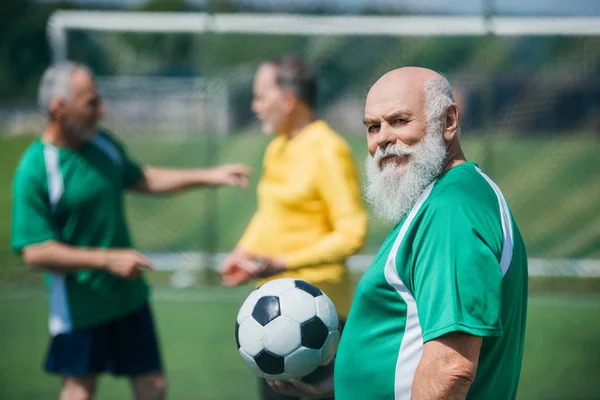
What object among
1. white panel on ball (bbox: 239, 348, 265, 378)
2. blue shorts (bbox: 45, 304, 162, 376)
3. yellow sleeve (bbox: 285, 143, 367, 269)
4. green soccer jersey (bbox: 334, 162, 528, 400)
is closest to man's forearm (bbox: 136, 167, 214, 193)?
blue shorts (bbox: 45, 304, 162, 376)

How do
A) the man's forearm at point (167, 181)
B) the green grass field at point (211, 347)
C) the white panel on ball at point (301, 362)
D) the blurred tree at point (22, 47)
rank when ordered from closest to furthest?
1. the white panel on ball at point (301, 362)
2. the man's forearm at point (167, 181)
3. the green grass field at point (211, 347)
4. the blurred tree at point (22, 47)

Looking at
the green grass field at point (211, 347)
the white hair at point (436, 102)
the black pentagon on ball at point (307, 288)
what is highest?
the white hair at point (436, 102)

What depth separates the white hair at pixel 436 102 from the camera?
2125 millimetres

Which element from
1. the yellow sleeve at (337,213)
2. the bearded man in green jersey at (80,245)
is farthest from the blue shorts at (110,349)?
the yellow sleeve at (337,213)

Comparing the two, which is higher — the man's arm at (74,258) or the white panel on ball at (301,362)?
the white panel on ball at (301,362)

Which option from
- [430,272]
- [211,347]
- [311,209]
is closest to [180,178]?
[311,209]

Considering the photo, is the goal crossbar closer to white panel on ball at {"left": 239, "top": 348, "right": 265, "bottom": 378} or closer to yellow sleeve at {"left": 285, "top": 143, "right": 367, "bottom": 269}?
yellow sleeve at {"left": 285, "top": 143, "right": 367, "bottom": 269}

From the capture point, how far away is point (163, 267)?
31.0ft

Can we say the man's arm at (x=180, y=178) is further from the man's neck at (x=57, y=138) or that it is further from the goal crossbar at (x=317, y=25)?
the goal crossbar at (x=317, y=25)

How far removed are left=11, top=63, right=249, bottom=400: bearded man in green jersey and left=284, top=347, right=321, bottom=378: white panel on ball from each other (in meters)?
1.31

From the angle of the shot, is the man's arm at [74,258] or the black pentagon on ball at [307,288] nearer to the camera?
the black pentagon on ball at [307,288]

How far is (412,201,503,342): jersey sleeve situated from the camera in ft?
5.99

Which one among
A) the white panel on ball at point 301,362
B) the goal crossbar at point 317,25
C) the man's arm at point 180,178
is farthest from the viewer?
the goal crossbar at point 317,25

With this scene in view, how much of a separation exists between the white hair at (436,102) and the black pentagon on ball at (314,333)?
36.3 inches
